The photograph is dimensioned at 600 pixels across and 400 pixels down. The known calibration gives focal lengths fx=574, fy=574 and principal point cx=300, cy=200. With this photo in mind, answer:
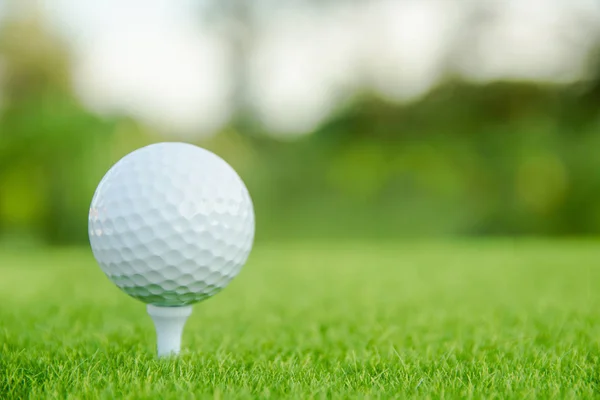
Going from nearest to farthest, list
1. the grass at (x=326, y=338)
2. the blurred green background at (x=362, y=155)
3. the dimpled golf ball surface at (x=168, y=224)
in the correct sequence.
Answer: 1. the grass at (x=326, y=338)
2. the dimpled golf ball surface at (x=168, y=224)
3. the blurred green background at (x=362, y=155)

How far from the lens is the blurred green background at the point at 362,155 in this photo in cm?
1214

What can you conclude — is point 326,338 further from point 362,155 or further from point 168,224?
point 362,155

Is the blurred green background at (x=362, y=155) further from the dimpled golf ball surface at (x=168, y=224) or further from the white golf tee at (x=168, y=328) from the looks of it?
the white golf tee at (x=168, y=328)

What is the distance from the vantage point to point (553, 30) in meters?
13.4

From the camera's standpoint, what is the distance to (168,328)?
2.26 meters

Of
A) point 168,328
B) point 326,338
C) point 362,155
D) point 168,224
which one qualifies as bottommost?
point 326,338

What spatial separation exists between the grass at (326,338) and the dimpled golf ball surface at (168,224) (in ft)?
1.03

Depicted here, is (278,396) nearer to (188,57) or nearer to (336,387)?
(336,387)

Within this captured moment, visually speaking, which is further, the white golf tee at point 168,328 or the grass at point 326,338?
the white golf tee at point 168,328

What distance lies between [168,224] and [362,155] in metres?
11.6

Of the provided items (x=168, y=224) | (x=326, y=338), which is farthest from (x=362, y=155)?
(x=168, y=224)

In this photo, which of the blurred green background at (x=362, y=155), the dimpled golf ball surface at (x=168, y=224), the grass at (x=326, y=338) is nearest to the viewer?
the grass at (x=326, y=338)

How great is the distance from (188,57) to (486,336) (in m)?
11.9

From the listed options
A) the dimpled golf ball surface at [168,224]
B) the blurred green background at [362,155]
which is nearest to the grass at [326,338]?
the dimpled golf ball surface at [168,224]
